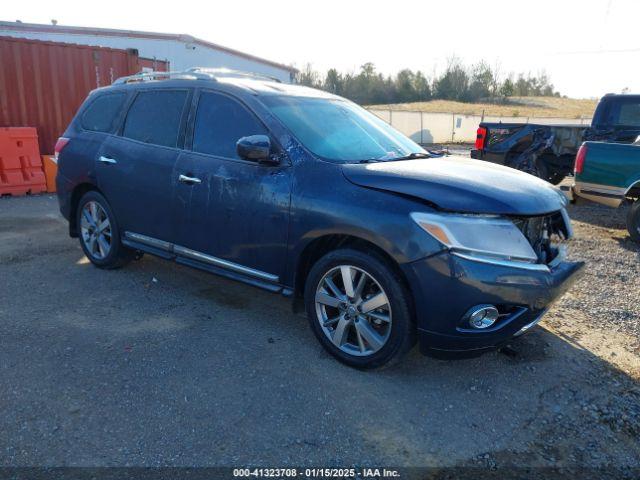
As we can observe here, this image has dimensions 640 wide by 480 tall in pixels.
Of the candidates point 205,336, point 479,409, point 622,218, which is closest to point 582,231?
point 622,218

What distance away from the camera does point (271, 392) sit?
2.99 m

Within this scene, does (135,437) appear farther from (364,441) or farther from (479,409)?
(479,409)

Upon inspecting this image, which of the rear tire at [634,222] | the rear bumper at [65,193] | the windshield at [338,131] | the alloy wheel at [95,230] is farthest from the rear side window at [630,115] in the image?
the rear bumper at [65,193]

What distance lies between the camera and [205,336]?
3.70 meters

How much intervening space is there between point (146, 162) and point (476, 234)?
290cm

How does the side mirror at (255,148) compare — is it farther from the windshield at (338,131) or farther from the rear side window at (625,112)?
the rear side window at (625,112)

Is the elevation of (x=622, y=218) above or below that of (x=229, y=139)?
below

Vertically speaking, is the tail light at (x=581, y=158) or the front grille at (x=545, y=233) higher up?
the tail light at (x=581, y=158)

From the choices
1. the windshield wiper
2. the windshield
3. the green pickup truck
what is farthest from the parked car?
the windshield wiper

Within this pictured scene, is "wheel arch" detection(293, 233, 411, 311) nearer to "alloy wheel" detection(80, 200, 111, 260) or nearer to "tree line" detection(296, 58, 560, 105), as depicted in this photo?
"alloy wheel" detection(80, 200, 111, 260)

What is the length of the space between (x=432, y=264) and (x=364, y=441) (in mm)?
1033

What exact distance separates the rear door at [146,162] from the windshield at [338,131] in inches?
40.0

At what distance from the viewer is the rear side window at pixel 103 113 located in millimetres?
4789

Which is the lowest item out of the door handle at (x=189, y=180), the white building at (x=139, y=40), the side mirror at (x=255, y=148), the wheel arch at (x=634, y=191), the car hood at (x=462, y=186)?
the wheel arch at (x=634, y=191)
